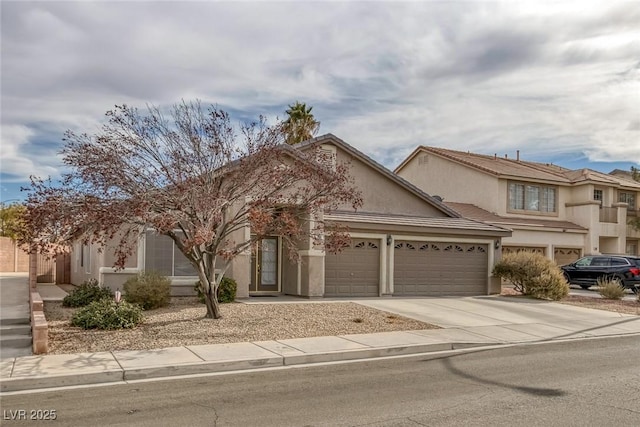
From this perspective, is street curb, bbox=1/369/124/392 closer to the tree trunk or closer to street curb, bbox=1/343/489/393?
street curb, bbox=1/343/489/393

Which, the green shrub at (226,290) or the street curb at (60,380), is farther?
the green shrub at (226,290)

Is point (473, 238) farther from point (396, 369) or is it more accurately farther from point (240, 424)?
point (240, 424)

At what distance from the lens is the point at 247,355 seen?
1070 centimetres

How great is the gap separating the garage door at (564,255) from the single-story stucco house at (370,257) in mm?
10753

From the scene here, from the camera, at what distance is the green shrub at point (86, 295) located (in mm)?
16031

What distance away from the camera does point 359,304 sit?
→ 18000mm

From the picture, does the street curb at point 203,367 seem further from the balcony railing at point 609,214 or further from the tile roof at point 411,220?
the balcony railing at point 609,214

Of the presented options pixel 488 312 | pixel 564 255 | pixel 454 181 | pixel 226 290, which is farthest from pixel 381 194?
pixel 564 255

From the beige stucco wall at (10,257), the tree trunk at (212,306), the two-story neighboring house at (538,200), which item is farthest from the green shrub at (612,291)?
the beige stucco wall at (10,257)

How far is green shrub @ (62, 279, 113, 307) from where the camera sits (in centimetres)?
1603

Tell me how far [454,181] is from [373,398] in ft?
94.1

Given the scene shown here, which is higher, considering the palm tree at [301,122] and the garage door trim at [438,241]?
the palm tree at [301,122]

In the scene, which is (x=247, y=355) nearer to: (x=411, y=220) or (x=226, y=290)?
(x=226, y=290)

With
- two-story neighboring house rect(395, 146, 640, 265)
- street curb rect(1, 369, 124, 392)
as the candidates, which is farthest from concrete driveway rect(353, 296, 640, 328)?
two-story neighboring house rect(395, 146, 640, 265)
